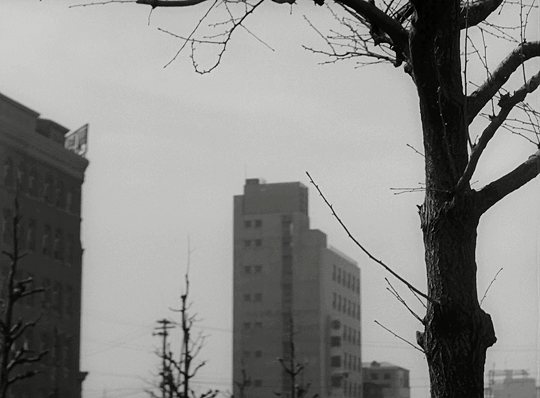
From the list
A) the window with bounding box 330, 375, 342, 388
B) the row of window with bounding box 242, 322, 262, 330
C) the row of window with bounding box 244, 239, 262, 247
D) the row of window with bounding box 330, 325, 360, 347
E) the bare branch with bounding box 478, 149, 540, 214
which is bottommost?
the bare branch with bounding box 478, 149, 540, 214

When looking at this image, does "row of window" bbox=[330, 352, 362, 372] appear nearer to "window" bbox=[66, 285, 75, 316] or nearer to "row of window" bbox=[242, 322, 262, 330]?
"row of window" bbox=[242, 322, 262, 330]

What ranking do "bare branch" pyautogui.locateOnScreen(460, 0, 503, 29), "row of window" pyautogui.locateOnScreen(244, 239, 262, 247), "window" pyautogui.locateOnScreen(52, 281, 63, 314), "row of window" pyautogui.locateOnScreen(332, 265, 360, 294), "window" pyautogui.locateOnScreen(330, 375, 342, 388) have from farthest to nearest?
"row of window" pyautogui.locateOnScreen(332, 265, 360, 294) → "row of window" pyautogui.locateOnScreen(244, 239, 262, 247) → "window" pyautogui.locateOnScreen(330, 375, 342, 388) → "window" pyautogui.locateOnScreen(52, 281, 63, 314) → "bare branch" pyautogui.locateOnScreen(460, 0, 503, 29)

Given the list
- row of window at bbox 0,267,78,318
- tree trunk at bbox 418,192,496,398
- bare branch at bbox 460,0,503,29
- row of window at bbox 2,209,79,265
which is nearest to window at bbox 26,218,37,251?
row of window at bbox 2,209,79,265

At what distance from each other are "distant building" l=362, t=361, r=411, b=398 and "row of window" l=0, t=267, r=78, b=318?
67838 mm

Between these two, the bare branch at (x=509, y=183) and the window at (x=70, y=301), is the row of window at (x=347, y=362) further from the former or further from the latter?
the bare branch at (x=509, y=183)

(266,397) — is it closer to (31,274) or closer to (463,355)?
(31,274)

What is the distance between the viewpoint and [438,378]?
5262mm

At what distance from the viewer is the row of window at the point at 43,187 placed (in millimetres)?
59531

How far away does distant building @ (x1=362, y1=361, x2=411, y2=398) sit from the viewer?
130m

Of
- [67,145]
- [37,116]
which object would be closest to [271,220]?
[67,145]

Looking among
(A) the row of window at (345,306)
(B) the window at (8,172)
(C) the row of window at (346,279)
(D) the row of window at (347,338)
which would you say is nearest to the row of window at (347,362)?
(D) the row of window at (347,338)

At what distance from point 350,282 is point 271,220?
43.9 feet

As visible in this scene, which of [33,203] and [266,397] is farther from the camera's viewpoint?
[266,397]

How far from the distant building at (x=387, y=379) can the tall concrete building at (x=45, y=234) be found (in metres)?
67.8
